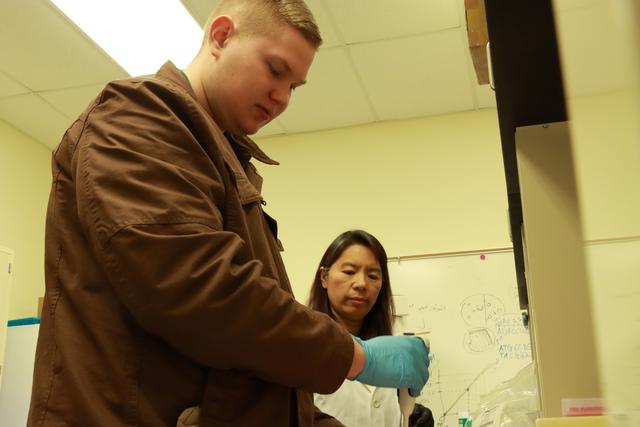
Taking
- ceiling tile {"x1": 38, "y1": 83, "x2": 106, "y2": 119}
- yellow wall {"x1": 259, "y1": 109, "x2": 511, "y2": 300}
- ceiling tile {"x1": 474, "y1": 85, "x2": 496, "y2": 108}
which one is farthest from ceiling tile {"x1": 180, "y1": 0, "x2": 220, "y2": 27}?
ceiling tile {"x1": 474, "y1": 85, "x2": 496, "y2": 108}

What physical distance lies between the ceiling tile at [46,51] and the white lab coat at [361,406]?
75.1 inches

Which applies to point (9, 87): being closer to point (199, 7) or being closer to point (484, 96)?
point (199, 7)

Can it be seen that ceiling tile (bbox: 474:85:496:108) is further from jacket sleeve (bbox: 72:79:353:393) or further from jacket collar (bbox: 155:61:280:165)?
jacket sleeve (bbox: 72:79:353:393)

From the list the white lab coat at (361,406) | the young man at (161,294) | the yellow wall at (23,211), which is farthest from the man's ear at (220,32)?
the yellow wall at (23,211)

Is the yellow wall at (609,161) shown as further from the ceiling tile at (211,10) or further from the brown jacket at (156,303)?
the ceiling tile at (211,10)

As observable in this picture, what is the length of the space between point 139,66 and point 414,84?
136 centimetres

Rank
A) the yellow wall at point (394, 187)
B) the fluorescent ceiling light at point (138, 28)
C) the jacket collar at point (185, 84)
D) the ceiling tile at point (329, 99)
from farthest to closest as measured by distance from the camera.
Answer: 1. the yellow wall at point (394, 187)
2. the ceiling tile at point (329, 99)
3. the fluorescent ceiling light at point (138, 28)
4. the jacket collar at point (185, 84)

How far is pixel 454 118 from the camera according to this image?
11.8 ft

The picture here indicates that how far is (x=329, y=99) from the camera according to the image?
11.2 ft

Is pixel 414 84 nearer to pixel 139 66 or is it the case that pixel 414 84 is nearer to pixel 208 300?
pixel 139 66

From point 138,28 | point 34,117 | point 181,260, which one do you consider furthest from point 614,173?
point 34,117

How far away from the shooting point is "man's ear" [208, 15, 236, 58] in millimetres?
1087

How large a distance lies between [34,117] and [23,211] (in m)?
0.54

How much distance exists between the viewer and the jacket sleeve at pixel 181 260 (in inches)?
28.7
